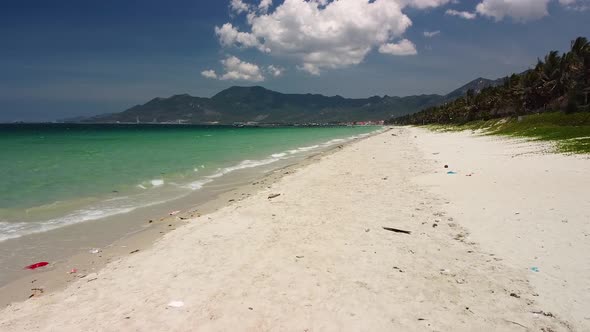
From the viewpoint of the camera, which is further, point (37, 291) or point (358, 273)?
point (37, 291)

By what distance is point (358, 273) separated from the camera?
636cm

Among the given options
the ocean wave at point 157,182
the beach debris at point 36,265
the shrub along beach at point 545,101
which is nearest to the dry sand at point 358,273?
the beach debris at point 36,265

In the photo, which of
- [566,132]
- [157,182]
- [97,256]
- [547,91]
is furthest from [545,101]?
[97,256]

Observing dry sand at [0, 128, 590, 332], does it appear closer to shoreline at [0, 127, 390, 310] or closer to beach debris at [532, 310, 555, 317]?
beach debris at [532, 310, 555, 317]

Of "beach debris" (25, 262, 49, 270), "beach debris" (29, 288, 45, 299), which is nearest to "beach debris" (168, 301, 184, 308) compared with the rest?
"beach debris" (29, 288, 45, 299)

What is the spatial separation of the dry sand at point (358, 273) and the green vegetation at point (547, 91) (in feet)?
124

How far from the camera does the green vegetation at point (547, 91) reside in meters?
43.0

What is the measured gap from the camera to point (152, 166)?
25969 millimetres

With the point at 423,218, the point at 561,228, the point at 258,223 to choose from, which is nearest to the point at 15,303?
the point at 258,223

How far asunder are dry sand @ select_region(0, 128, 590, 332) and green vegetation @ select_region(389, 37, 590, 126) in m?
37.8

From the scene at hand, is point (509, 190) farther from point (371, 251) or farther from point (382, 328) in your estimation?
point (382, 328)

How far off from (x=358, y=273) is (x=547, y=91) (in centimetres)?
6658

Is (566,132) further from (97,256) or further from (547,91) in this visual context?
(547,91)

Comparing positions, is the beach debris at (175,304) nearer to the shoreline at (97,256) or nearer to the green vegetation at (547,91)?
the shoreline at (97,256)
